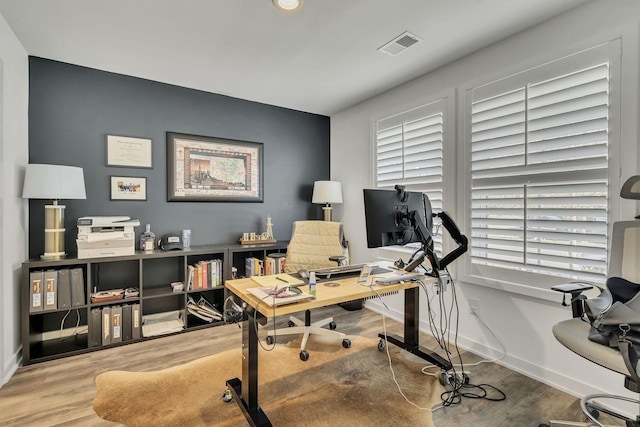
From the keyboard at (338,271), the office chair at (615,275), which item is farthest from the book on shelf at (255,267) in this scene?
the office chair at (615,275)

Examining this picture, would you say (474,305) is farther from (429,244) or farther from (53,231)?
(53,231)

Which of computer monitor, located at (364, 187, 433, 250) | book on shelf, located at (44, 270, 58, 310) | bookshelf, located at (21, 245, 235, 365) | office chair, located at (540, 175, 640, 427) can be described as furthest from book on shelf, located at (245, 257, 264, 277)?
office chair, located at (540, 175, 640, 427)

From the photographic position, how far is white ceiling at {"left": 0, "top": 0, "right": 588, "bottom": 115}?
1915 mm

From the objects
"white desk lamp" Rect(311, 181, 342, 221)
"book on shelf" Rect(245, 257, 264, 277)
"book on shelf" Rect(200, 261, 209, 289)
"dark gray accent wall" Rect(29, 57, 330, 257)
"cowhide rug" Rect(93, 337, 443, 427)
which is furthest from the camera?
"white desk lamp" Rect(311, 181, 342, 221)

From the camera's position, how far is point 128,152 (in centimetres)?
296

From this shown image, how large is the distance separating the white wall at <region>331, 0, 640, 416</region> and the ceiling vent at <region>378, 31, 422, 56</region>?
0.54 metres

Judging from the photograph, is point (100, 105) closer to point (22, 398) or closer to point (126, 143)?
point (126, 143)

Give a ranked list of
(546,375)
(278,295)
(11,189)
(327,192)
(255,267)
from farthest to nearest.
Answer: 1. (327,192)
2. (255,267)
3. (11,189)
4. (546,375)
5. (278,295)

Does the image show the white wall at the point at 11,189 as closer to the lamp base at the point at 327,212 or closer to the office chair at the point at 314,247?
the office chair at the point at 314,247

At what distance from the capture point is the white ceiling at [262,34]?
6.28ft

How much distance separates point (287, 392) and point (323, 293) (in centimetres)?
76

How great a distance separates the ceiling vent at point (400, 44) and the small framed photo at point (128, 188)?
101 inches

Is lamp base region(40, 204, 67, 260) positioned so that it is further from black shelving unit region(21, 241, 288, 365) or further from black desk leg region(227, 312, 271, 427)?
black desk leg region(227, 312, 271, 427)

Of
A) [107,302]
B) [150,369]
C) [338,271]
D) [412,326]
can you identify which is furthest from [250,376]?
[107,302]
